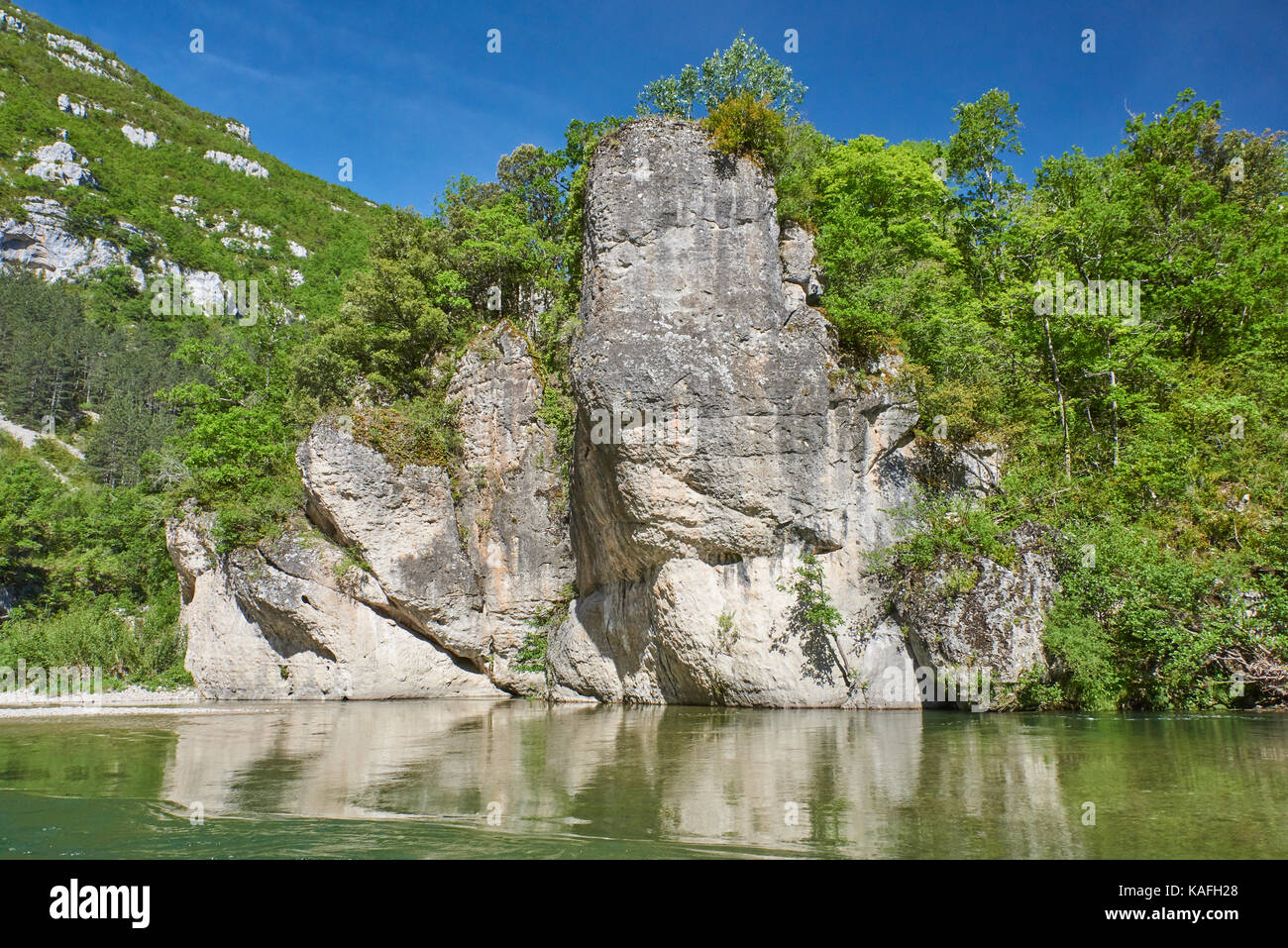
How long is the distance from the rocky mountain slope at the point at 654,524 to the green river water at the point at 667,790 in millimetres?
3035

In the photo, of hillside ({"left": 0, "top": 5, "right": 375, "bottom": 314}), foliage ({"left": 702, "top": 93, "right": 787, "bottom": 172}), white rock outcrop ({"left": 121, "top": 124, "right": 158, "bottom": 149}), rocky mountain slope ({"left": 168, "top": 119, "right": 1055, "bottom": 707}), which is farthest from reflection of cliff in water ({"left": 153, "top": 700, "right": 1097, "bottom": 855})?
white rock outcrop ({"left": 121, "top": 124, "right": 158, "bottom": 149})

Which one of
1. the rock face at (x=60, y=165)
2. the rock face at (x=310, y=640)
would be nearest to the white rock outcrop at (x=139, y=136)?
the rock face at (x=60, y=165)

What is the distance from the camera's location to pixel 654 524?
63.7 ft

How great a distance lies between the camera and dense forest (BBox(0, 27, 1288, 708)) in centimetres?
1700

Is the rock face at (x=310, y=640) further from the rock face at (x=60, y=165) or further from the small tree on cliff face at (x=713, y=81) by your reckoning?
the rock face at (x=60, y=165)

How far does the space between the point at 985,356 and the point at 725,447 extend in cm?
871

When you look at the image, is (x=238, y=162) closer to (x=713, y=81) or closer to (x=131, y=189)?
(x=131, y=189)

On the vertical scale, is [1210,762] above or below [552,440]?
below

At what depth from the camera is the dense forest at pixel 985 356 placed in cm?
1700

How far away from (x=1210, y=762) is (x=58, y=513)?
5002 centimetres

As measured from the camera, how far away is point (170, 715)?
61.9ft
